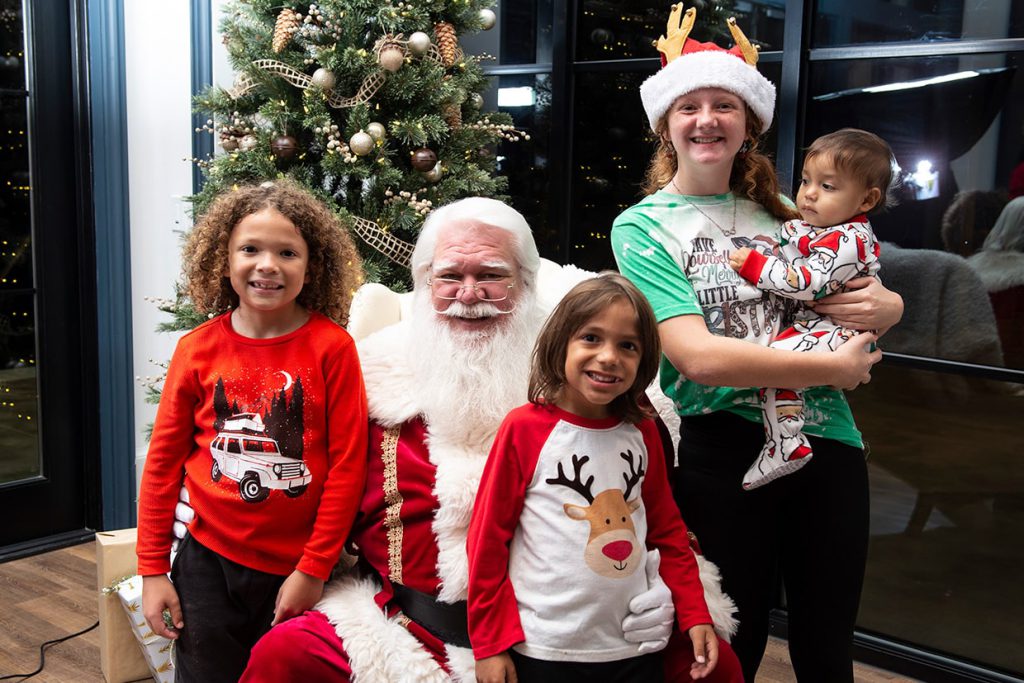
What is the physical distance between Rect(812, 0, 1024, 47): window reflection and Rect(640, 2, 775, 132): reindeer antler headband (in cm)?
136

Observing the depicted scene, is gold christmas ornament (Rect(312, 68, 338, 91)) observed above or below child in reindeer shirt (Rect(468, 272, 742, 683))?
above

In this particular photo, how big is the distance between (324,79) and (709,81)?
1.79m

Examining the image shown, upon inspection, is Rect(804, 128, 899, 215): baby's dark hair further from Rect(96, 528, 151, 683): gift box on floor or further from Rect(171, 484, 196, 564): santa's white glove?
Rect(96, 528, 151, 683): gift box on floor

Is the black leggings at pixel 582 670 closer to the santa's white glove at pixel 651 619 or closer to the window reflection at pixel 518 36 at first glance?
the santa's white glove at pixel 651 619

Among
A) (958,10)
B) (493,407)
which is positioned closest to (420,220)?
(493,407)

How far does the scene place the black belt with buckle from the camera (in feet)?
5.90

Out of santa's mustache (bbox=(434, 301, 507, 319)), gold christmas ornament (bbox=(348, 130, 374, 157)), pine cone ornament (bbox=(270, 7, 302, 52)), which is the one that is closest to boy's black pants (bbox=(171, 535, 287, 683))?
santa's mustache (bbox=(434, 301, 507, 319))

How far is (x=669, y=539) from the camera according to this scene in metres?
1.67

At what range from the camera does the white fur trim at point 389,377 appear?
1.92 metres

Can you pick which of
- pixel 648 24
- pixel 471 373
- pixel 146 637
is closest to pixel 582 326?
pixel 471 373

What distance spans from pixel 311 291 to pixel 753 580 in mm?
1008

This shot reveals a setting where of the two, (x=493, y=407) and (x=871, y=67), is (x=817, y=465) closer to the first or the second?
(x=493, y=407)

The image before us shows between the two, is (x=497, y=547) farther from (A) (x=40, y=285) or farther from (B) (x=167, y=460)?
(A) (x=40, y=285)

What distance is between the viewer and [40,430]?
3.80 metres
